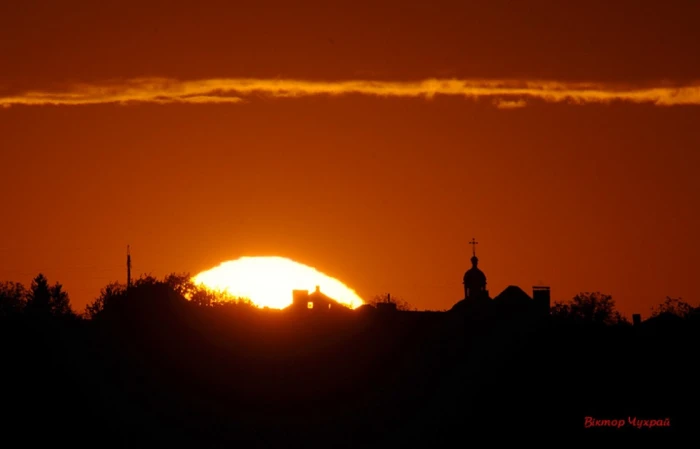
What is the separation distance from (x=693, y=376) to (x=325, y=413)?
59.0 feet

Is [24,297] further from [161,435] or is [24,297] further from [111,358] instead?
[161,435]

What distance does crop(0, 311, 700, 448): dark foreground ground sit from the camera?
255 feet

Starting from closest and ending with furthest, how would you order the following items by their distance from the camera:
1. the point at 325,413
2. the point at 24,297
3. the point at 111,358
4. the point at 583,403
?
the point at 583,403, the point at 325,413, the point at 111,358, the point at 24,297

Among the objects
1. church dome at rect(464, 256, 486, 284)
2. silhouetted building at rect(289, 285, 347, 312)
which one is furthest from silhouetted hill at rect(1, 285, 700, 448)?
church dome at rect(464, 256, 486, 284)

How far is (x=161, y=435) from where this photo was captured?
79.6 meters

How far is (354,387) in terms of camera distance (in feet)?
290

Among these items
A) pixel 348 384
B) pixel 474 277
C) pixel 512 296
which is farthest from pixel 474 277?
pixel 348 384

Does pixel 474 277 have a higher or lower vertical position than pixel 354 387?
higher

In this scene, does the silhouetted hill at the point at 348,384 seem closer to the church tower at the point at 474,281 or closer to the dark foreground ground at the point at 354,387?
the dark foreground ground at the point at 354,387

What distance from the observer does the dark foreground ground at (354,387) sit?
255 feet

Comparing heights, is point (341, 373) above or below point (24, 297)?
below

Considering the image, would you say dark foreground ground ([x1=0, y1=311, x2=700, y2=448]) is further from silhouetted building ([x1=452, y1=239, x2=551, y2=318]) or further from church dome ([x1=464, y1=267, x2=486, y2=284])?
church dome ([x1=464, y1=267, x2=486, y2=284])

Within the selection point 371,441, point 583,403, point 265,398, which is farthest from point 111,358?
point 583,403

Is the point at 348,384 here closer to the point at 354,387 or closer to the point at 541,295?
the point at 354,387
